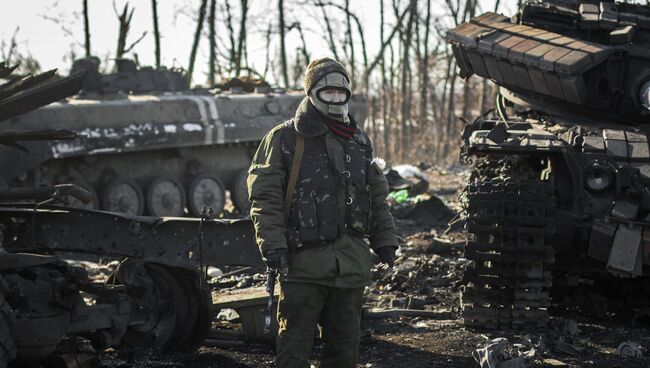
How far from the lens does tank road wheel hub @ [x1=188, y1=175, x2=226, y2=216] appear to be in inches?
725

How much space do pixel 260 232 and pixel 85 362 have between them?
1716 millimetres

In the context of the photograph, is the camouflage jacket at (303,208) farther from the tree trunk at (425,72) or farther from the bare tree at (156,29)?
the tree trunk at (425,72)

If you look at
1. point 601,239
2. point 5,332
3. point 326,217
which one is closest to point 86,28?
point 601,239

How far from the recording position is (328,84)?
607cm

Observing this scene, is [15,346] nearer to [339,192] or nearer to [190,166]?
[339,192]

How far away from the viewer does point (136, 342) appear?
780 centimetres

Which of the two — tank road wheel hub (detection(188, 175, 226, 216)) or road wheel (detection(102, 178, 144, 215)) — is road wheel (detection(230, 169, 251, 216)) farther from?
road wheel (detection(102, 178, 144, 215))

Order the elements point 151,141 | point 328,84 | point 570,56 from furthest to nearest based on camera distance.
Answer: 1. point 151,141
2. point 570,56
3. point 328,84

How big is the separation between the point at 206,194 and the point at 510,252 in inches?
407

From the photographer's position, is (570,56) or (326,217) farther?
(570,56)

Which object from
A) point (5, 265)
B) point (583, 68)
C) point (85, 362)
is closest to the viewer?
point (5, 265)

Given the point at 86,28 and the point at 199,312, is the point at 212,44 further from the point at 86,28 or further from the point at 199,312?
the point at 199,312

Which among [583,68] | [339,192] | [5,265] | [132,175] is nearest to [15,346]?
[5,265]

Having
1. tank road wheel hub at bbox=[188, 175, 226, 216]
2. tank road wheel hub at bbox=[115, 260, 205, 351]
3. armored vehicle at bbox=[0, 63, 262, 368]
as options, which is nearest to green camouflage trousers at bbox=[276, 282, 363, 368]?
armored vehicle at bbox=[0, 63, 262, 368]
